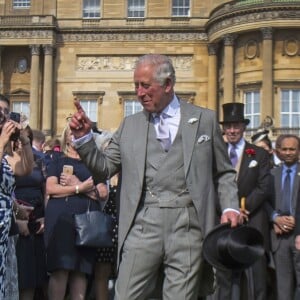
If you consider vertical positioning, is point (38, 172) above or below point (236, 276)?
above

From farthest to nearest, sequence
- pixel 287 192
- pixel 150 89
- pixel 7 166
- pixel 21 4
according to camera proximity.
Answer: pixel 21 4, pixel 287 192, pixel 7 166, pixel 150 89

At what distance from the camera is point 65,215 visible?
782 centimetres

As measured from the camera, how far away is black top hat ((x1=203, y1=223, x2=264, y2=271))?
5004mm

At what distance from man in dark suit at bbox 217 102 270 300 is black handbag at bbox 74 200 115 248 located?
1.70 metres

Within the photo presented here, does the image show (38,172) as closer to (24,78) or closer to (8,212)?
(8,212)

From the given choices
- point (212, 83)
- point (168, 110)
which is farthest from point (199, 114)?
point (212, 83)

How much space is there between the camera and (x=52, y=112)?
3925 centimetres

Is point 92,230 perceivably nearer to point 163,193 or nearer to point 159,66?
point 163,193

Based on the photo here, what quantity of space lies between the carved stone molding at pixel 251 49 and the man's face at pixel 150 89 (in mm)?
A: 31679

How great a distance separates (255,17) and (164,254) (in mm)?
31444

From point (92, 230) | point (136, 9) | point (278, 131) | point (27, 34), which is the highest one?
point (136, 9)

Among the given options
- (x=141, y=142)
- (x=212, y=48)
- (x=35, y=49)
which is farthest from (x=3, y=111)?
(x=35, y=49)

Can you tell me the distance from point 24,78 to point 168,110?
118ft

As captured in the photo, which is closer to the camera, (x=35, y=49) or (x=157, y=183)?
(x=157, y=183)
